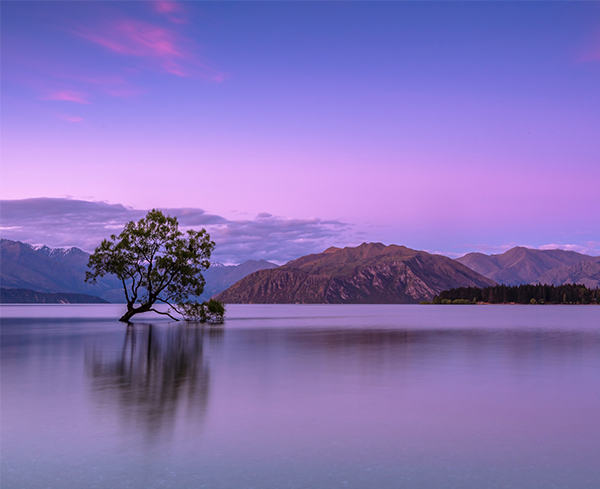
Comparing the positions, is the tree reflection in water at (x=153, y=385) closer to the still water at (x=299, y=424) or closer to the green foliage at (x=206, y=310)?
the still water at (x=299, y=424)

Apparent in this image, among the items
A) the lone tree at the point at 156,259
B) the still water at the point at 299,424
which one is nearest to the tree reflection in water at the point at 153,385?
the still water at the point at 299,424

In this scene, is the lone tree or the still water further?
the lone tree

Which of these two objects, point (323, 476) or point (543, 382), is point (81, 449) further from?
point (543, 382)

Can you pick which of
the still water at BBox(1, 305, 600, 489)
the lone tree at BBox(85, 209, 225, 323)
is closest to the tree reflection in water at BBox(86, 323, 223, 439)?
the still water at BBox(1, 305, 600, 489)

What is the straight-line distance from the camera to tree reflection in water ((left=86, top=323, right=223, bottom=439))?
2086cm

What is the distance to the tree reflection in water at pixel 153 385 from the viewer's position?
68.4 feet

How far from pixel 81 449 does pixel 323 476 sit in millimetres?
7382

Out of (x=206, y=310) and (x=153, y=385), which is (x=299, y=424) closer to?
(x=153, y=385)

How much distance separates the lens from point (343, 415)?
21.4m

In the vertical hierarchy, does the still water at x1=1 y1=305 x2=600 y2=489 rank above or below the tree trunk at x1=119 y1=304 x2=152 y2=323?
above

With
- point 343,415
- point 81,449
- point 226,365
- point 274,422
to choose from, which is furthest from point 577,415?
point 226,365

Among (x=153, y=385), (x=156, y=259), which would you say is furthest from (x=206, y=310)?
(x=153, y=385)

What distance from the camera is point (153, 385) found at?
95.0 ft

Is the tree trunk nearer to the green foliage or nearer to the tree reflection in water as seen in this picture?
the green foliage
